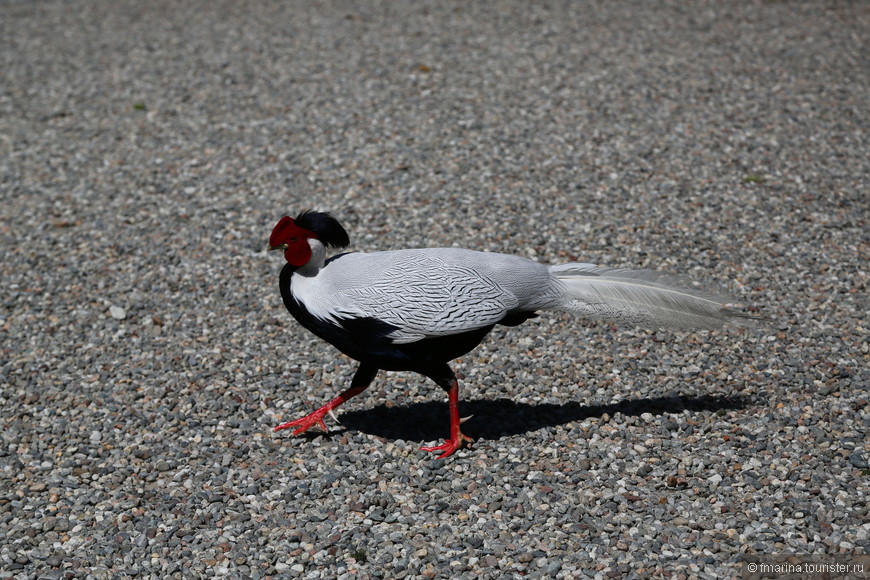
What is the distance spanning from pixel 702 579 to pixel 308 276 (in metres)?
2.36

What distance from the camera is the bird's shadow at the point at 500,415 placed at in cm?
477

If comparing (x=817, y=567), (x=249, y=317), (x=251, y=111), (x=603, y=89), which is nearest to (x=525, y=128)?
(x=603, y=89)

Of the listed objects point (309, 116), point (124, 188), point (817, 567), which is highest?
point (309, 116)

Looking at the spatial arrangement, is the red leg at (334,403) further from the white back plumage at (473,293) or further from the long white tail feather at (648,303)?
the long white tail feather at (648,303)

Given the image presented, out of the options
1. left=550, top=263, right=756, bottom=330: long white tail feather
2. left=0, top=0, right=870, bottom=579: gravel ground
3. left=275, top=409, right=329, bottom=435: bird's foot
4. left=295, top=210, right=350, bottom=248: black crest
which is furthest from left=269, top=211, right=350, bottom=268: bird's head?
left=550, top=263, right=756, bottom=330: long white tail feather

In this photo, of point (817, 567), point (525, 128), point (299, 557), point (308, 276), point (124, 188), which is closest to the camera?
point (817, 567)

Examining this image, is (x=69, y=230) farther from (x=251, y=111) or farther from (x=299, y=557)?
(x=299, y=557)

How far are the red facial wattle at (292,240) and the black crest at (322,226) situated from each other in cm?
3

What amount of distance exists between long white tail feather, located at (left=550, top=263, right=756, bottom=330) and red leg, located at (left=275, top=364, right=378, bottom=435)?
3.78ft

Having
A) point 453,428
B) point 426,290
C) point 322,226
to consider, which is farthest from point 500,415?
point 322,226

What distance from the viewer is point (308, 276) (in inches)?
172

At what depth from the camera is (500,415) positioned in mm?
4898

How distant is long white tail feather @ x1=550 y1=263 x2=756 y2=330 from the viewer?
4426 millimetres

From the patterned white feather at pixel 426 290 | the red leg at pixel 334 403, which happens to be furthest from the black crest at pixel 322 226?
the red leg at pixel 334 403
